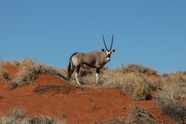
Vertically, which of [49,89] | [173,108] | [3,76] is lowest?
[173,108]

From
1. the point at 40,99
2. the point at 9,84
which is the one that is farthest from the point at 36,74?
the point at 40,99

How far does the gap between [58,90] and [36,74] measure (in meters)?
2.88

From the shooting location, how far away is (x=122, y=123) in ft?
30.5

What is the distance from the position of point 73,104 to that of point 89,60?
878 centimetres

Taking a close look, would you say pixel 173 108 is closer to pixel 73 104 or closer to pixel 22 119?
pixel 73 104

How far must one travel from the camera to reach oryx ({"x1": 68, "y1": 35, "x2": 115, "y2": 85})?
19.4 meters

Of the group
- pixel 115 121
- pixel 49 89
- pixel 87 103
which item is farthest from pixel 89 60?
pixel 115 121

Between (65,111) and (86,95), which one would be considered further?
(86,95)

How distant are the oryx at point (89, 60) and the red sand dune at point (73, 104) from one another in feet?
17.6

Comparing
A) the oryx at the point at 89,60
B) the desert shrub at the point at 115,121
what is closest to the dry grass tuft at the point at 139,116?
the desert shrub at the point at 115,121

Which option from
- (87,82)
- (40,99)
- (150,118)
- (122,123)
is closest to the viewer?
(122,123)

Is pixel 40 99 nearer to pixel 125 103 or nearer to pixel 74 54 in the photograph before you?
pixel 125 103

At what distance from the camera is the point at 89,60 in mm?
20109

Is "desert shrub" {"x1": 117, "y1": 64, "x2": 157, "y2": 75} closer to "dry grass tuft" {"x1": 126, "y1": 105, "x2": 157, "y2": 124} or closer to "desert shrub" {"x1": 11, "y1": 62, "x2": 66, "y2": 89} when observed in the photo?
"desert shrub" {"x1": 11, "y1": 62, "x2": 66, "y2": 89}
